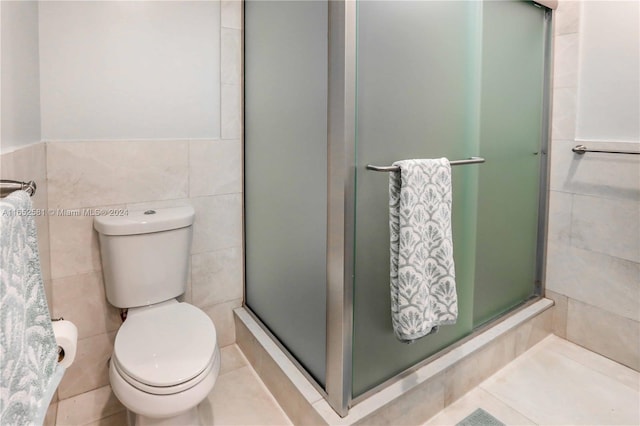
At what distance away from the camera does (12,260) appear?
2.02 ft

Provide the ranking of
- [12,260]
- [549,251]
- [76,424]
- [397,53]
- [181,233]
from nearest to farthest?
1. [12,260]
2. [397,53]
3. [76,424]
4. [181,233]
5. [549,251]

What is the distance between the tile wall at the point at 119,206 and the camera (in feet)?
5.12

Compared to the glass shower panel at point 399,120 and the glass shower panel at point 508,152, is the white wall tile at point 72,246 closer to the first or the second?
the glass shower panel at point 399,120

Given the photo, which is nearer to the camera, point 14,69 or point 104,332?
point 14,69

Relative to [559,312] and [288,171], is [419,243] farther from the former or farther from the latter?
[559,312]

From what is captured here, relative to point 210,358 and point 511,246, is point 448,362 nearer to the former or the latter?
point 511,246

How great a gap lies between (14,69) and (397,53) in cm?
115

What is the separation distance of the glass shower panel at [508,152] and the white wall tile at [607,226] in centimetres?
20

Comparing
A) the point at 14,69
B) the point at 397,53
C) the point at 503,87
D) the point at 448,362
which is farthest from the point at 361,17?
the point at 448,362

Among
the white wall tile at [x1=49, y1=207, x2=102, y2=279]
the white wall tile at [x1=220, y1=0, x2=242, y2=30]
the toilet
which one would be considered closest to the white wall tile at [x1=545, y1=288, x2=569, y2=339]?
the toilet

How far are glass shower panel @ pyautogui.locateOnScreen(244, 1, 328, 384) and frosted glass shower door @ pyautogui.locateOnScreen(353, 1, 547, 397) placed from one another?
15 centimetres

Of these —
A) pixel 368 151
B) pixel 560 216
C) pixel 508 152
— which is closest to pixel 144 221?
pixel 368 151

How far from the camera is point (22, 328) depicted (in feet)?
2.02

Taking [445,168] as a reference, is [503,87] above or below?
above
